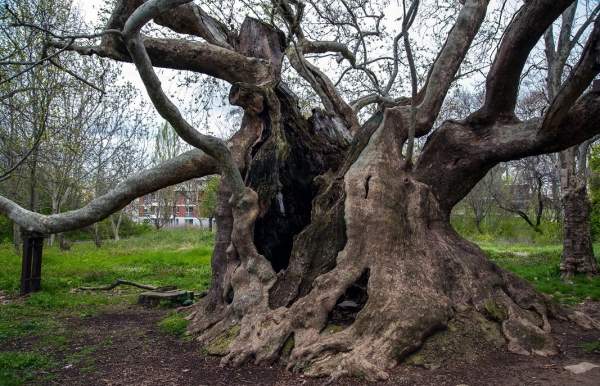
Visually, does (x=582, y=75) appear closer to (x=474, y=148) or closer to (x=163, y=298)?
(x=474, y=148)

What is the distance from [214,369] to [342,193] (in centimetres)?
278

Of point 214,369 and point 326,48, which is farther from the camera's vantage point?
point 326,48

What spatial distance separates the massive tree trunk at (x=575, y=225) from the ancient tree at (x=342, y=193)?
17.4ft

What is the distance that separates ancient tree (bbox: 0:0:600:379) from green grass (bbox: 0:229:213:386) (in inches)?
59.0

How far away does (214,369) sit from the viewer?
5.20 meters

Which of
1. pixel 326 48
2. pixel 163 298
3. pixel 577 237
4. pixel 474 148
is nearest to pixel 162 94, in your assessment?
pixel 474 148

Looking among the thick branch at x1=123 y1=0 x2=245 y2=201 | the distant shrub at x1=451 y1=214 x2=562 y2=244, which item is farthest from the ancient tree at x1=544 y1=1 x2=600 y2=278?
the distant shrub at x1=451 y1=214 x2=562 y2=244

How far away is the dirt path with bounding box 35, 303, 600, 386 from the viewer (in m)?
4.36

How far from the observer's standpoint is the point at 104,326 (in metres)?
7.52

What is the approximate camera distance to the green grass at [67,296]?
18.6ft

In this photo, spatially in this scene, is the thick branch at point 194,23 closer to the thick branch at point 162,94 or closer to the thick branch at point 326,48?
the thick branch at point 326,48

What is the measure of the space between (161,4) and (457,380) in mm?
4084

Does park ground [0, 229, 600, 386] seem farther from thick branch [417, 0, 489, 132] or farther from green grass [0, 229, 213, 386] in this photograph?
thick branch [417, 0, 489, 132]

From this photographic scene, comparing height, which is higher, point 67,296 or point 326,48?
point 326,48
